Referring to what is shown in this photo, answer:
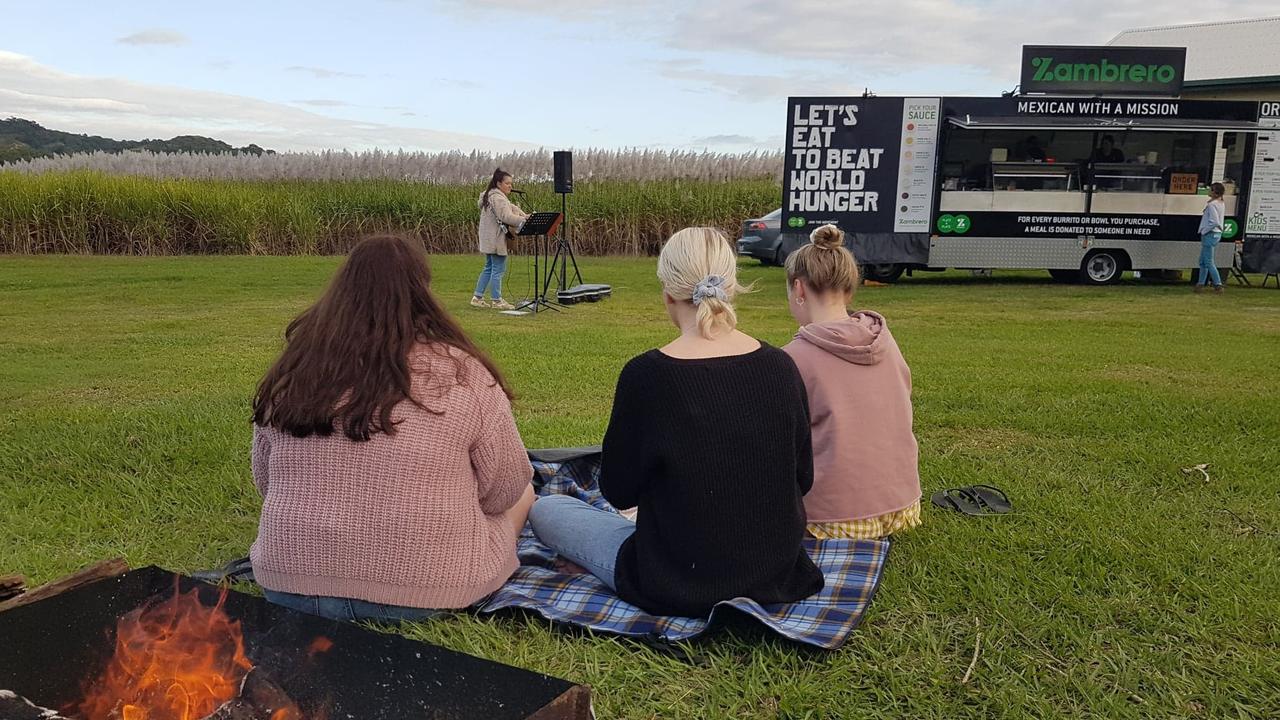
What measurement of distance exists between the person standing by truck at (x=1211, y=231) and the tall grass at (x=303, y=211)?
9.85 m

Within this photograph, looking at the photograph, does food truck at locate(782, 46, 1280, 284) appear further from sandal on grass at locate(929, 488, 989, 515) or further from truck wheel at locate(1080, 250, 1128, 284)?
sandal on grass at locate(929, 488, 989, 515)

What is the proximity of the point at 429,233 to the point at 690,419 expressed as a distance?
62.8 ft

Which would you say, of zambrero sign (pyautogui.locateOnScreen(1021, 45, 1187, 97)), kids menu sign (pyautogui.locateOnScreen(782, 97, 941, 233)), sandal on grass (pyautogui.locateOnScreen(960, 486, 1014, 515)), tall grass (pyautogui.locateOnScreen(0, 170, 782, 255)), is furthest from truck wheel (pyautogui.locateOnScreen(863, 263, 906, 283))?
sandal on grass (pyautogui.locateOnScreen(960, 486, 1014, 515))

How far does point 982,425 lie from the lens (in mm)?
5660

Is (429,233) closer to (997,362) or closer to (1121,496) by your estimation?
(997,362)

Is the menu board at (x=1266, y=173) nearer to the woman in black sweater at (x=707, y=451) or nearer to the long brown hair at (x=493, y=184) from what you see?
the long brown hair at (x=493, y=184)

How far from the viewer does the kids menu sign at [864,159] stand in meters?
13.8

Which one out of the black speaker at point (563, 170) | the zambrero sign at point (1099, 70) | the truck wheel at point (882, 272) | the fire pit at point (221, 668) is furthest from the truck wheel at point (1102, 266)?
the fire pit at point (221, 668)

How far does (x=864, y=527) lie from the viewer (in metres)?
3.55

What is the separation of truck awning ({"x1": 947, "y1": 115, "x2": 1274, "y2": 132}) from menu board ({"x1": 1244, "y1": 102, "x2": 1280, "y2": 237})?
0.19m

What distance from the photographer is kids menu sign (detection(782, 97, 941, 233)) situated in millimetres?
13750

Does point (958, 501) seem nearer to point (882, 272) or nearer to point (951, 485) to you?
point (951, 485)

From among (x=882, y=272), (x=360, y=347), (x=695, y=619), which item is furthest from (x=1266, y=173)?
(x=360, y=347)

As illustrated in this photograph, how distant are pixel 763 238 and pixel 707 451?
48.9 ft
